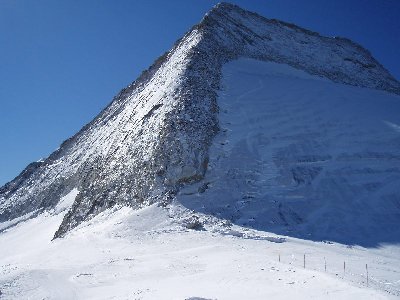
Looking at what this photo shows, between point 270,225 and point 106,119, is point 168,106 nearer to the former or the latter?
point 270,225

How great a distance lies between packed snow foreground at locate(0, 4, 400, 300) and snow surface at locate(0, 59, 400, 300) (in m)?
0.09

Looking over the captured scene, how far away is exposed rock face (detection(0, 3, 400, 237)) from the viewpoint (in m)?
21.5

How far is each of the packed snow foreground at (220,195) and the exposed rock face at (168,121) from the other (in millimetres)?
142

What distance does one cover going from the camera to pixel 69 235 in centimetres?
1980

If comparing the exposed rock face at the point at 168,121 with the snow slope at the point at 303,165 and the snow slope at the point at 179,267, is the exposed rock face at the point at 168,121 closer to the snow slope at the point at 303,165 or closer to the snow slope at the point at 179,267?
the snow slope at the point at 303,165

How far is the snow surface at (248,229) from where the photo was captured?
428 inches

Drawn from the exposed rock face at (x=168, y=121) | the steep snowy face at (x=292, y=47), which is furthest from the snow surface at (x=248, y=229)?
the steep snowy face at (x=292, y=47)

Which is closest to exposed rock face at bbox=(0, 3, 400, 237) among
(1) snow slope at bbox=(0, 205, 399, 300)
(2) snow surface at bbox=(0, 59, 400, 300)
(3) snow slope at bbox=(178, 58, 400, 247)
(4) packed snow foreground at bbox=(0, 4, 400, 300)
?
(4) packed snow foreground at bbox=(0, 4, 400, 300)

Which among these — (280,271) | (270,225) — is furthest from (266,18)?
(280,271)

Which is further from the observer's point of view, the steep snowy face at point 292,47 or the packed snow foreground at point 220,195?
the steep snowy face at point 292,47

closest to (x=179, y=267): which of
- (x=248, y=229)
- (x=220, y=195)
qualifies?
(x=248, y=229)

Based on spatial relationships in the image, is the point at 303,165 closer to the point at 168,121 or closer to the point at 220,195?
the point at 220,195

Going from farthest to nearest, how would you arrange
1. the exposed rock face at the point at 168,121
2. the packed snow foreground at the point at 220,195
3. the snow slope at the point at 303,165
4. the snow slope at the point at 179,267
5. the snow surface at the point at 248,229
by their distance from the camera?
the exposed rock face at the point at 168,121
the snow slope at the point at 303,165
the packed snow foreground at the point at 220,195
the snow surface at the point at 248,229
the snow slope at the point at 179,267

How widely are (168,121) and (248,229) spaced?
8.57 meters
